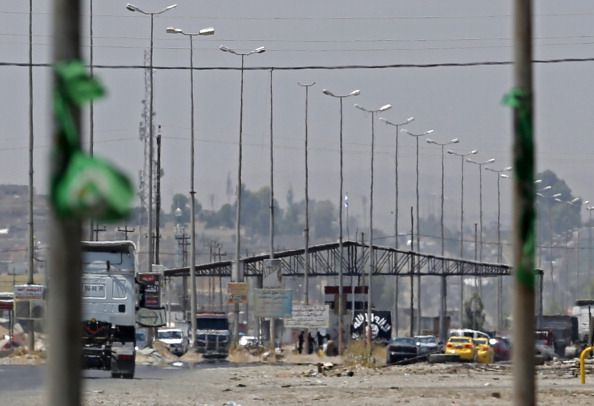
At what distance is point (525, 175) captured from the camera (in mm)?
11719

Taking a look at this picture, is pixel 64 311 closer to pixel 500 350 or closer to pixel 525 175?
pixel 525 175

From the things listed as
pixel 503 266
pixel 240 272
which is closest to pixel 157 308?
pixel 240 272

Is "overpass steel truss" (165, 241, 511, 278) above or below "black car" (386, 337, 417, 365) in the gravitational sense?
above

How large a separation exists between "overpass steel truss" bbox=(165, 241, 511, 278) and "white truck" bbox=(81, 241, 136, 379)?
58.3 m

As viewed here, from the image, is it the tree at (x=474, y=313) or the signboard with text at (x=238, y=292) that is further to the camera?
the tree at (x=474, y=313)

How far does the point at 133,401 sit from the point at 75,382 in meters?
22.8

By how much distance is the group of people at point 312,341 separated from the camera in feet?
285

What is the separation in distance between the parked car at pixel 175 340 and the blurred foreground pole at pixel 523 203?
68997mm

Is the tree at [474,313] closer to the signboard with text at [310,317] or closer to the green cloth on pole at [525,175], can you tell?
the signboard with text at [310,317]

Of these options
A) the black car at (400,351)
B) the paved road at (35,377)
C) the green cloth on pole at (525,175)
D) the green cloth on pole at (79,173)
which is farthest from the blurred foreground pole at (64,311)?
the black car at (400,351)

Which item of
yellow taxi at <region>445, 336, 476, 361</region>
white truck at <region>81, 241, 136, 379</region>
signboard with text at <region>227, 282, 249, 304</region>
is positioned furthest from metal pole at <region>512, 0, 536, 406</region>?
signboard with text at <region>227, 282, 249, 304</region>

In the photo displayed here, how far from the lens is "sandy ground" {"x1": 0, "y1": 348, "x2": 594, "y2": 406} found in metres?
32.3

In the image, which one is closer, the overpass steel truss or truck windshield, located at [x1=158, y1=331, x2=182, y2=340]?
truck windshield, located at [x1=158, y1=331, x2=182, y2=340]

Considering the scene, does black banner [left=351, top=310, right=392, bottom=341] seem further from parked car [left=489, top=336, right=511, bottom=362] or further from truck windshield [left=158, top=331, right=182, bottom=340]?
parked car [left=489, top=336, right=511, bottom=362]
